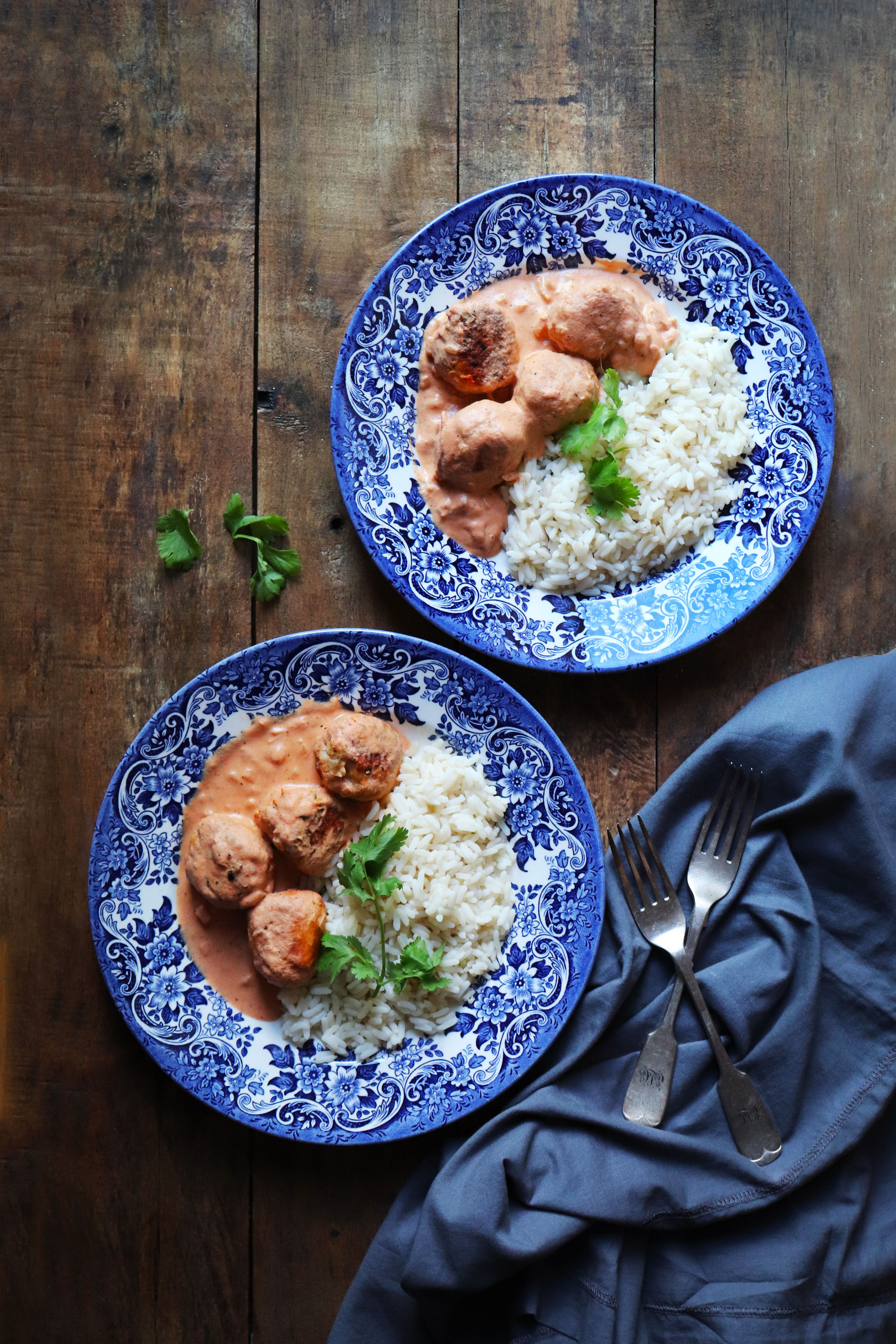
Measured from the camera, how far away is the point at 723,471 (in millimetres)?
3275

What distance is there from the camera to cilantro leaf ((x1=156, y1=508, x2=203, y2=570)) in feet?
10.7

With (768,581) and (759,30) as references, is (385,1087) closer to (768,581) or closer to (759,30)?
(768,581)

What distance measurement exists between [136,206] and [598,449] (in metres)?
1.68

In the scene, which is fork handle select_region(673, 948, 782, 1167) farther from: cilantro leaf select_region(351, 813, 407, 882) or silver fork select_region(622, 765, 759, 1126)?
cilantro leaf select_region(351, 813, 407, 882)

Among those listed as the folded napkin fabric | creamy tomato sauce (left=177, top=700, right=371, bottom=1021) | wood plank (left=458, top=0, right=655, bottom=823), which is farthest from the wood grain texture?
the folded napkin fabric

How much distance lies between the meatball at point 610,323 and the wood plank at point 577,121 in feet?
1.49

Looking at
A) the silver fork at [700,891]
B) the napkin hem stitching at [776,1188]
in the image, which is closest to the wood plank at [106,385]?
the silver fork at [700,891]

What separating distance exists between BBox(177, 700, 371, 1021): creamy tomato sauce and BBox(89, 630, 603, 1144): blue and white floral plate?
0.03 m

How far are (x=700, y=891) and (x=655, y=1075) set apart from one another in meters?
0.55

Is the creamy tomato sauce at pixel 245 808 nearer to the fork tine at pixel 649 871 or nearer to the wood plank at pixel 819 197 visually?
the fork tine at pixel 649 871

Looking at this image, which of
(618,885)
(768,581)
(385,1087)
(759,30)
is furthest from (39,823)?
(759,30)

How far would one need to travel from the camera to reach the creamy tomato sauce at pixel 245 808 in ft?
10.2

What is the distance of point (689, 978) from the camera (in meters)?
3.06

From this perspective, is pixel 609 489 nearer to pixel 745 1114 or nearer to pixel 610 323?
pixel 610 323
